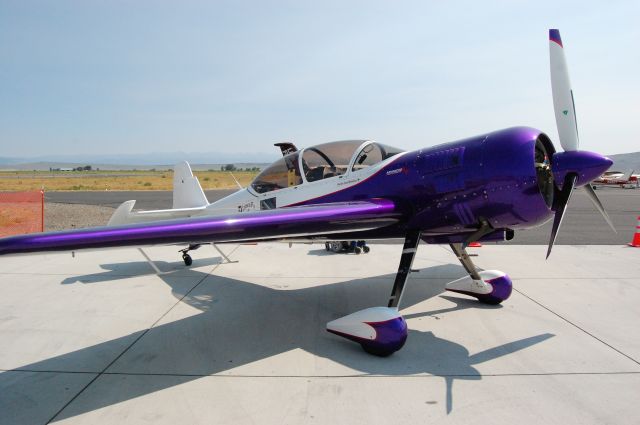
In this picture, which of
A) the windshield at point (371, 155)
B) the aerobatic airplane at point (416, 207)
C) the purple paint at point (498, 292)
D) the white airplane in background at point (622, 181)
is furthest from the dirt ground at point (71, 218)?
the white airplane in background at point (622, 181)

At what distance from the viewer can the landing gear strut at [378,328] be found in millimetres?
4402

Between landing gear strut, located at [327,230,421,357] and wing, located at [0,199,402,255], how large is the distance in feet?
2.98

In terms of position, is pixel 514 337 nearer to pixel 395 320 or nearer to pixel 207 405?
pixel 395 320

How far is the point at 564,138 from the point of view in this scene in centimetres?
474

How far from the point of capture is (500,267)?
848 cm

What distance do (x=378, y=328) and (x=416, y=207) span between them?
1.70 meters

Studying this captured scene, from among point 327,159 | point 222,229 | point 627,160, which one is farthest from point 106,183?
point 627,160

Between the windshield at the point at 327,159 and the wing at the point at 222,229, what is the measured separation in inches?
34.0

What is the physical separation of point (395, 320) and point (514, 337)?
5.10 feet

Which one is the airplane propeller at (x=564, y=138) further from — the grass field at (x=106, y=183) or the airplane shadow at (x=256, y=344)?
the grass field at (x=106, y=183)

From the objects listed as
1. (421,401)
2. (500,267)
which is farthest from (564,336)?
(500,267)

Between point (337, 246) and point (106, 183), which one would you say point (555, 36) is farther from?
point (106, 183)

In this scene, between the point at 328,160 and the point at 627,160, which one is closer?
the point at 328,160

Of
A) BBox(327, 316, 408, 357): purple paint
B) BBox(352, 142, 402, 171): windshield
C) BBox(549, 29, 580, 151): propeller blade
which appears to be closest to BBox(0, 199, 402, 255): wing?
BBox(352, 142, 402, 171): windshield
